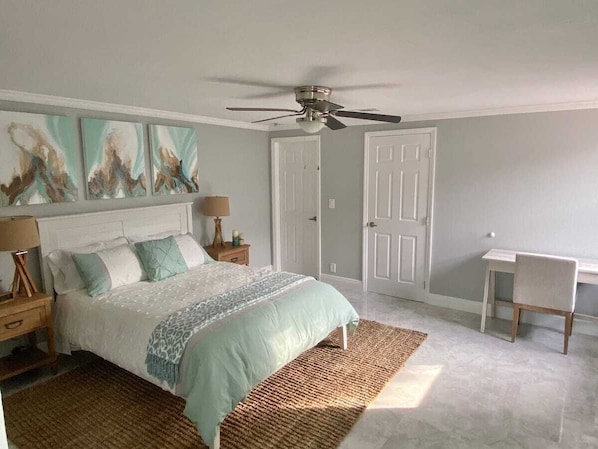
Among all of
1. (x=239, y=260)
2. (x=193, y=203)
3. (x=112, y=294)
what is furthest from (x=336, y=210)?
(x=112, y=294)

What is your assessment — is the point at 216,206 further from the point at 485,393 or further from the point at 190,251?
the point at 485,393

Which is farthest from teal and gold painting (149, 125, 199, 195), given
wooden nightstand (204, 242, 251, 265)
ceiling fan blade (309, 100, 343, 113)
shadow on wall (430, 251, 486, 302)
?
shadow on wall (430, 251, 486, 302)

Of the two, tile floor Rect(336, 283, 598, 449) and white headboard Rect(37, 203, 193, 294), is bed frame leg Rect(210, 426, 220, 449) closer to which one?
tile floor Rect(336, 283, 598, 449)

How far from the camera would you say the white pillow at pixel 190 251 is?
3805mm

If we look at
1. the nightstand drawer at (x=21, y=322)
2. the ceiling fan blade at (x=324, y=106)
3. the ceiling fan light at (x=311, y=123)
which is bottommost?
the nightstand drawer at (x=21, y=322)

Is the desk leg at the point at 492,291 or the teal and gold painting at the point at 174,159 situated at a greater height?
the teal and gold painting at the point at 174,159

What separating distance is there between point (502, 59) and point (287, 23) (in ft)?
4.08

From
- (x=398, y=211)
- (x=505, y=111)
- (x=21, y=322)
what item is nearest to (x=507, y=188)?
(x=505, y=111)

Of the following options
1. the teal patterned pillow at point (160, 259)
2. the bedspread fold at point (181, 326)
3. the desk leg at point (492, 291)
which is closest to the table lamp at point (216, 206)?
the teal patterned pillow at point (160, 259)

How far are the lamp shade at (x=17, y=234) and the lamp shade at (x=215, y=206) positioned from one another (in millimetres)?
1825

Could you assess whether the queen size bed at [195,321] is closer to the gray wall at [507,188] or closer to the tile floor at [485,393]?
the tile floor at [485,393]

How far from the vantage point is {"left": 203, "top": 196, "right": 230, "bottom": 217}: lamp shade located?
4.40 meters

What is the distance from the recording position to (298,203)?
540 centimetres

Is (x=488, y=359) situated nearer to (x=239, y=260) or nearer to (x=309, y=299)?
(x=309, y=299)
